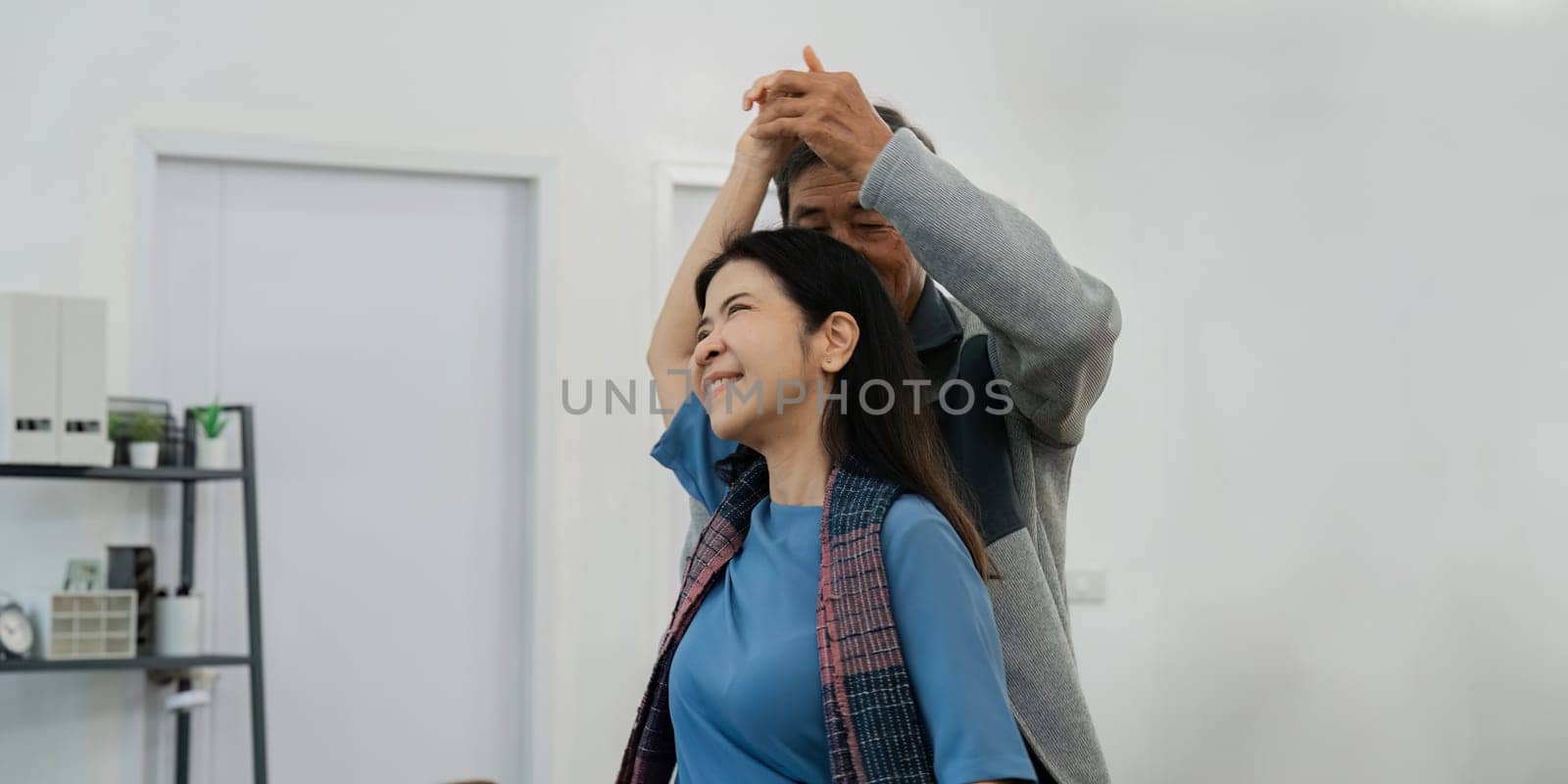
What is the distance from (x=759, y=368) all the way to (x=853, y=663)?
0.86 feet

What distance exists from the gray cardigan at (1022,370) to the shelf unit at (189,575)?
184cm

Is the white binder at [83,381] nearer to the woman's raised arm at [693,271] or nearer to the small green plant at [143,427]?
the small green plant at [143,427]

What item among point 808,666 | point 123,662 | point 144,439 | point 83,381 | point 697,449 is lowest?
point 123,662

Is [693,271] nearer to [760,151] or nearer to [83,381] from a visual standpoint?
[760,151]

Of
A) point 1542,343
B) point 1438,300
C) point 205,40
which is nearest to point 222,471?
point 205,40

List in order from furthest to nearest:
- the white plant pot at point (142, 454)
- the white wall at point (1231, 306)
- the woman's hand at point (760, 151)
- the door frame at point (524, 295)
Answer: the white wall at point (1231, 306), the door frame at point (524, 295), the white plant pot at point (142, 454), the woman's hand at point (760, 151)

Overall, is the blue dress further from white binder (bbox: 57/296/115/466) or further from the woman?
white binder (bbox: 57/296/115/466)

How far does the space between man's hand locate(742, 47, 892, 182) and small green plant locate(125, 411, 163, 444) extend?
2089 millimetres

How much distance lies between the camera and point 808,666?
3.16 ft

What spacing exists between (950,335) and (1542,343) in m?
3.15

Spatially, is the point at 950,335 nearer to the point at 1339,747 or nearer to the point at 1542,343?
the point at 1339,747

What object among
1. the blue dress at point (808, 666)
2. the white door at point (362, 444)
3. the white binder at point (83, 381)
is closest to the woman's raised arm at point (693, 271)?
the blue dress at point (808, 666)

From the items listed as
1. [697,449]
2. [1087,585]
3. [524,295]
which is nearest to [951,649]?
[697,449]

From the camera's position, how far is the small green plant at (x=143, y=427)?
2816mm
